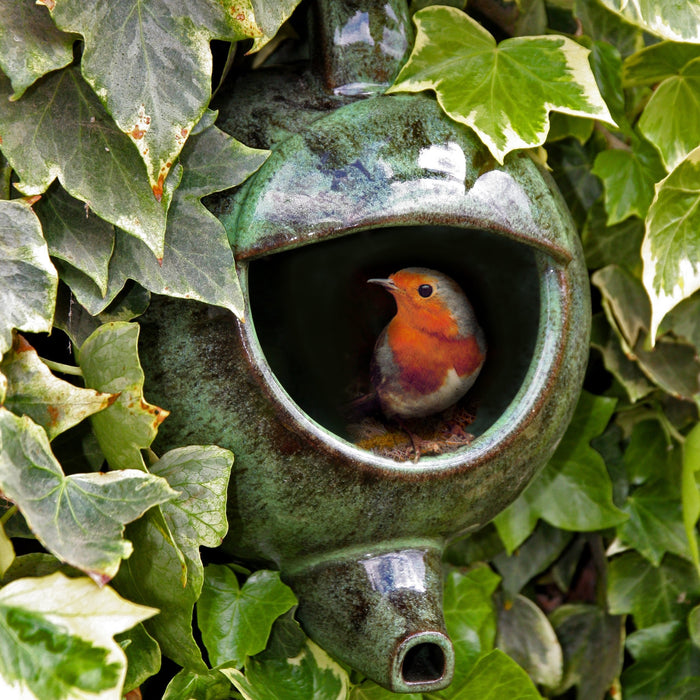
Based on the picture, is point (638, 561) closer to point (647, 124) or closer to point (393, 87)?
point (647, 124)

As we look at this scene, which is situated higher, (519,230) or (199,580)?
(519,230)

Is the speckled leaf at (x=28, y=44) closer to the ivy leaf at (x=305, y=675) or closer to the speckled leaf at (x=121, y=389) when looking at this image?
the speckled leaf at (x=121, y=389)

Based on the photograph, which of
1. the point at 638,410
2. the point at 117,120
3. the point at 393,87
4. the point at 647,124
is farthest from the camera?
the point at 638,410

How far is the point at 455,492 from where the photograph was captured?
0.73 m

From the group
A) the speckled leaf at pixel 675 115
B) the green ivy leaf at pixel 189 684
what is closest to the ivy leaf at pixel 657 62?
the speckled leaf at pixel 675 115

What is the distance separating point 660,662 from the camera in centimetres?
109

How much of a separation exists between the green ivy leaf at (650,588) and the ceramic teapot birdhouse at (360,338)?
0.40 meters

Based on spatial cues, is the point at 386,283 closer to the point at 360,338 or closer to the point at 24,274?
the point at 360,338

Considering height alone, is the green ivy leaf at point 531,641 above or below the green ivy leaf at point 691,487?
below

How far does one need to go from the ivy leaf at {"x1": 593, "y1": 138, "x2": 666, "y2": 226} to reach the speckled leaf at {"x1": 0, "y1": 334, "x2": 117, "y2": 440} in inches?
23.5

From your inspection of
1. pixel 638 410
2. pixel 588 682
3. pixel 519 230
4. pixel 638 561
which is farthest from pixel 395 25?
pixel 588 682

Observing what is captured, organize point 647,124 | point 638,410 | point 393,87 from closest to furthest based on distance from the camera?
point 393,87
point 647,124
point 638,410

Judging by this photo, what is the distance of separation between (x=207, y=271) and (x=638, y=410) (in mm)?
671

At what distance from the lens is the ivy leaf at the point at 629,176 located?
0.95 m
